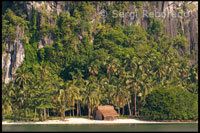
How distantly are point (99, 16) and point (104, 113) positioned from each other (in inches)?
2040

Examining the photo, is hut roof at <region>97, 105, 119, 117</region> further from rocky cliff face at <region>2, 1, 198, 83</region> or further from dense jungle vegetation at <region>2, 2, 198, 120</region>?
rocky cliff face at <region>2, 1, 198, 83</region>

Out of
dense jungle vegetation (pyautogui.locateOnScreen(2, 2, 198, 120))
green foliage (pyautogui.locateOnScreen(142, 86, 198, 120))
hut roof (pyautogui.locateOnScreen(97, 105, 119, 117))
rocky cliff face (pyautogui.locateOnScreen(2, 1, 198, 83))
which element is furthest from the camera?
rocky cliff face (pyautogui.locateOnScreen(2, 1, 198, 83))

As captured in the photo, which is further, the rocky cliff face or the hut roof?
the rocky cliff face

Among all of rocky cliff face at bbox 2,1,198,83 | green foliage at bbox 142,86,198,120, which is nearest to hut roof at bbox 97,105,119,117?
green foliage at bbox 142,86,198,120

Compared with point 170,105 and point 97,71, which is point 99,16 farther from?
point 170,105

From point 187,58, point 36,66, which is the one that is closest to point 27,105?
point 36,66

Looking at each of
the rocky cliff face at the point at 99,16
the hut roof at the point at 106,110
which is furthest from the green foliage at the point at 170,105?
the rocky cliff face at the point at 99,16

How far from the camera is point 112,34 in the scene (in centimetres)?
14812

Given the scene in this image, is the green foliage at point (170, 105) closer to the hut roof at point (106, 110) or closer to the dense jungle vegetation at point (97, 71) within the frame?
the dense jungle vegetation at point (97, 71)

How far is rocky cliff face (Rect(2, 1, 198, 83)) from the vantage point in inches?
5404

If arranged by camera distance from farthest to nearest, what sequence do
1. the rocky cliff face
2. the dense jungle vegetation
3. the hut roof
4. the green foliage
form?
1. the rocky cliff face
2. the hut roof
3. the dense jungle vegetation
4. the green foliage

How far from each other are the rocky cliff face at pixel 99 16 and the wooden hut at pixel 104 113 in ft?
113

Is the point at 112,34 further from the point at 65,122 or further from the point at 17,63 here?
the point at 65,122

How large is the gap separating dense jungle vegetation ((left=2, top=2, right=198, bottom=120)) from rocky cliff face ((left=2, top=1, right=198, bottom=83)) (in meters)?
1.62
